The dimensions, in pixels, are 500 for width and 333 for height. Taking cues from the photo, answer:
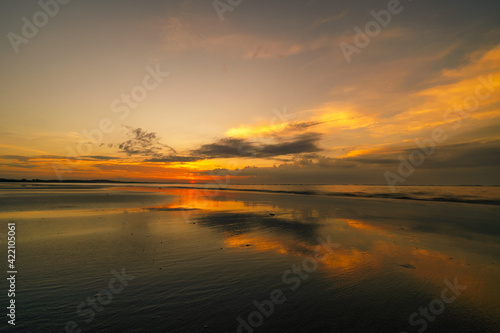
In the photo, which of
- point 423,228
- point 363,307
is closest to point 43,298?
point 363,307

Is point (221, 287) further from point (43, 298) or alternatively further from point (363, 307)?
point (43, 298)

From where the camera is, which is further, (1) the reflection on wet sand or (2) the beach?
(1) the reflection on wet sand

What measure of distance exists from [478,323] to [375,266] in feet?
12.4

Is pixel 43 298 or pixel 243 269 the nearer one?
pixel 43 298

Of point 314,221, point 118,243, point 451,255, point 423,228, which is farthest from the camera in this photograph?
point 314,221

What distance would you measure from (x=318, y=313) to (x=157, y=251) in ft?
25.8

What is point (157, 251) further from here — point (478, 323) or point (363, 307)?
point (478, 323)

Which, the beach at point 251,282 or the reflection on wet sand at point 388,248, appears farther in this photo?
the reflection on wet sand at point 388,248

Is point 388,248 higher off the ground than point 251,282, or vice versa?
point 251,282

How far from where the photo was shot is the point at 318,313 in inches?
236

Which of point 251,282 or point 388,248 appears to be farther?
point 388,248

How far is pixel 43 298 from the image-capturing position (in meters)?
6.37

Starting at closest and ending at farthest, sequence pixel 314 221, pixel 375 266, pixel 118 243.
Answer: pixel 375 266
pixel 118 243
pixel 314 221

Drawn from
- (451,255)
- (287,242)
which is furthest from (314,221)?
(451,255)
